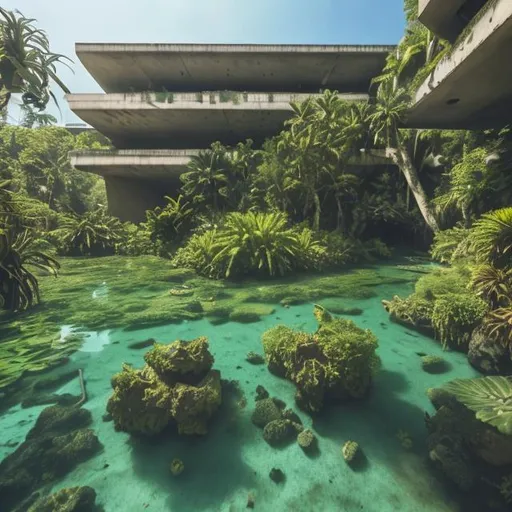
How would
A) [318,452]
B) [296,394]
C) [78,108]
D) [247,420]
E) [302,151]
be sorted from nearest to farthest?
[318,452]
[247,420]
[296,394]
[302,151]
[78,108]

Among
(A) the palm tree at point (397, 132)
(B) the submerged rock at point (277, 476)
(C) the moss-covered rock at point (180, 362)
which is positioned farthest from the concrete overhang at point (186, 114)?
(B) the submerged rock at point (277, 476)

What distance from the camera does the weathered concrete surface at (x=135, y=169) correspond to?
19578 millimetres

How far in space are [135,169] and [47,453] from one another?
19.5 metres

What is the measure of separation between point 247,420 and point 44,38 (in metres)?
17.3

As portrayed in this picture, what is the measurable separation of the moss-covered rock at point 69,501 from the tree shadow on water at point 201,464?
1.77 feet

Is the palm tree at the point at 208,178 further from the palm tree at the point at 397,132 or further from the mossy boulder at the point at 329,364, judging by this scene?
the mossy boulder at the point at 329,364

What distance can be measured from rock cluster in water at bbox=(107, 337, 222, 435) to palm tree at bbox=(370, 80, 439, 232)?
1463 centimetres

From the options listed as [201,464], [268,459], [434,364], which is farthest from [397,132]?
[201,464]

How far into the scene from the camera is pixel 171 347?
470 cm

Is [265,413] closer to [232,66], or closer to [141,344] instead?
[141,344]

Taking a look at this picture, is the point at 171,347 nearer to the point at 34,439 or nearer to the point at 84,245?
the point at 34,439

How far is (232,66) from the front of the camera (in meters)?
21.1

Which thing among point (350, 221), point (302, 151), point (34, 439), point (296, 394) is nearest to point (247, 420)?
point (296, 394)

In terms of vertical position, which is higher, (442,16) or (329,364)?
(442,16)
